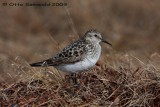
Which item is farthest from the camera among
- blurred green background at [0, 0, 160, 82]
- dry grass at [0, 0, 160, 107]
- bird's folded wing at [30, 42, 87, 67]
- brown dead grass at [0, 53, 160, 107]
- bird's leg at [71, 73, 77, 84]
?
blurred green background at [0, 0, 160, 82]

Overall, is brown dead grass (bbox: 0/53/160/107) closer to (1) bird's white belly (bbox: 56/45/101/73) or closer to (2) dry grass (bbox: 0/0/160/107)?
(2) dry grass (bbox: 0/0/160/107)

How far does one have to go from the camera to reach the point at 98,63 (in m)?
9.27

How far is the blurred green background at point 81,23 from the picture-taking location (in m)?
14.9

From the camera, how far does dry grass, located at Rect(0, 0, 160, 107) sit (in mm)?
8078

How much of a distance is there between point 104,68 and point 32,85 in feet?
3.45

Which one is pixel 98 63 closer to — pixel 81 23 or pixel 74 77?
pixel 74 77

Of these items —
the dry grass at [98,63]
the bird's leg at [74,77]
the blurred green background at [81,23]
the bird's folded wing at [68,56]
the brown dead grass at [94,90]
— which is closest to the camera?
the brown dead grass at [94,90]

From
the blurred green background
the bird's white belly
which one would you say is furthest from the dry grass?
the bird's white belly

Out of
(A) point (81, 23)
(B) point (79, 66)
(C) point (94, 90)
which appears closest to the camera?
(C) point (94, 90)

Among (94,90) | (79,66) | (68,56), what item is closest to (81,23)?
(68,56)

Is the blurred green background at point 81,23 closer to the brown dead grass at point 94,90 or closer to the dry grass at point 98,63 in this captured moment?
the dry grass at point 98,63

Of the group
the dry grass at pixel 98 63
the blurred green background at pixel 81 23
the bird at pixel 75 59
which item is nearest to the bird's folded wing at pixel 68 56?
the bird at pixel 75 59

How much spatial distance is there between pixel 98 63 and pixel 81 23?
263 inches

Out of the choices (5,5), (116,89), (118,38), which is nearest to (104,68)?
(116,89)
